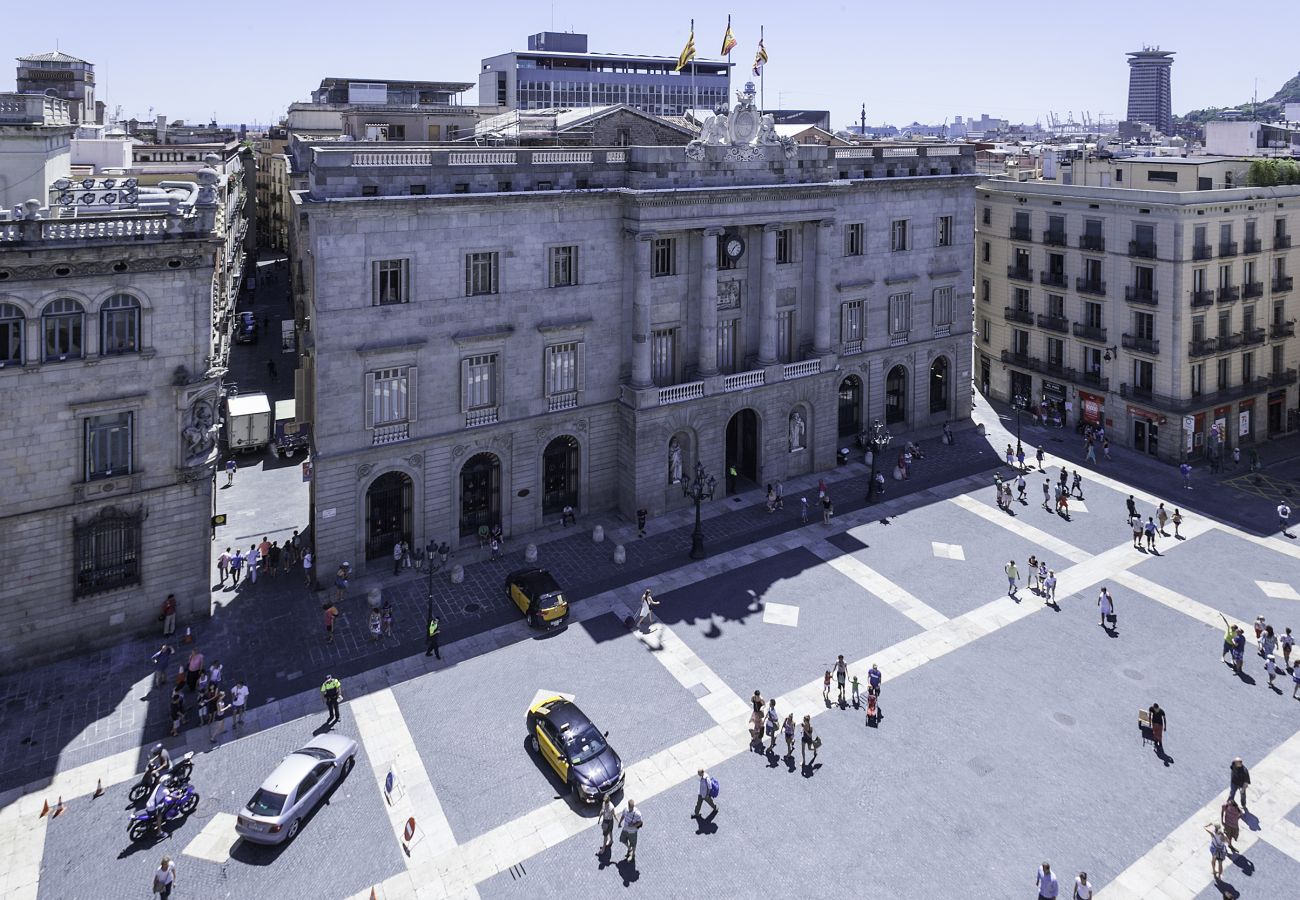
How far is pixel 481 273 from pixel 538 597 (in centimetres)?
1516

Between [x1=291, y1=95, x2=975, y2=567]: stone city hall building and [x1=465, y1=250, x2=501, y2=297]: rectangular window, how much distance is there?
132mm

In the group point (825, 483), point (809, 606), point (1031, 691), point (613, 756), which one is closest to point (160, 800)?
point (613, 756)

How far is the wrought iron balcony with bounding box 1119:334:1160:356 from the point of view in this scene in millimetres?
54500

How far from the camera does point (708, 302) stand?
153ft

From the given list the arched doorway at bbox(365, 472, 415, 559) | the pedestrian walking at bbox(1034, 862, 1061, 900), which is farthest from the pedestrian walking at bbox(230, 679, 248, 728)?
the pedestrian walking at bbox(1034, 862, 1061, 900)

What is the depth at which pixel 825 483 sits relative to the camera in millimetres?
50812

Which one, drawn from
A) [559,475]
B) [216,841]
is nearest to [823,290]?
[559,475]

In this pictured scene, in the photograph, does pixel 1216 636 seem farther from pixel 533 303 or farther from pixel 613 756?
pixel 533 303

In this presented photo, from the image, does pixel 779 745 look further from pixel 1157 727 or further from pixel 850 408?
pixel 850 408

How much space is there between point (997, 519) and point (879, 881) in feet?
88.4

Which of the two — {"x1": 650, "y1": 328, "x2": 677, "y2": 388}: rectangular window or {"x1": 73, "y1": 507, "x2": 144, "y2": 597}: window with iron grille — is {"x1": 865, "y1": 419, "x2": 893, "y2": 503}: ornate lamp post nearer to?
{"x1": 650, "y1": 328, "x2": 677, "y2": 388}: rectangular window

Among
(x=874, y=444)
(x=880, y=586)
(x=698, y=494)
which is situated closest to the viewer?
(x=880, y=586)

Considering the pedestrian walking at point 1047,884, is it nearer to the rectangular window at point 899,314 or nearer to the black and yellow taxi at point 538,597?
the black and yellow taxi at point 538,597

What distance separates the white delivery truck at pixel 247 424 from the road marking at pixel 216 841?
32.6 metres
